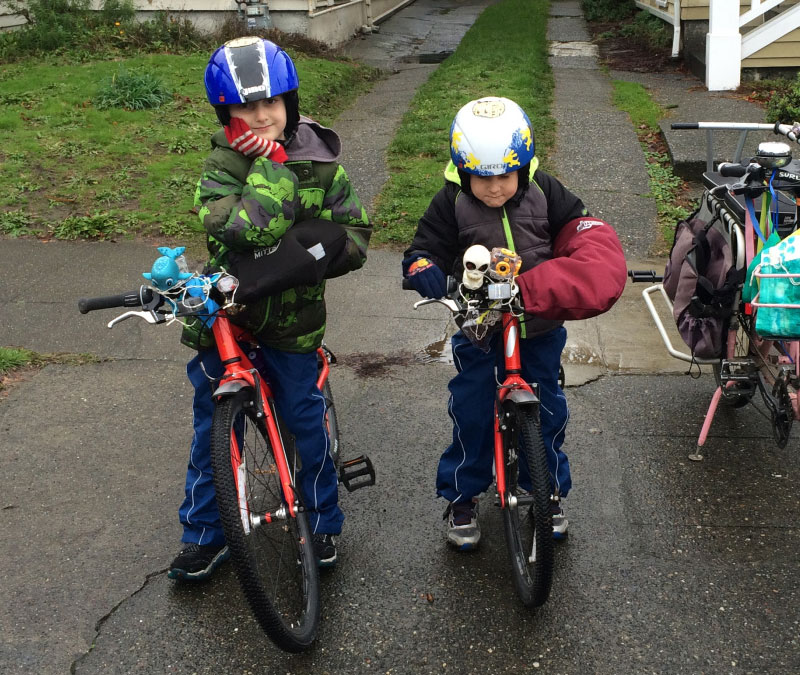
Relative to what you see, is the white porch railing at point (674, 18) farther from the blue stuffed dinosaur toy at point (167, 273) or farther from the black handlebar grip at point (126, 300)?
the black handlebar grip at point (126, 300)

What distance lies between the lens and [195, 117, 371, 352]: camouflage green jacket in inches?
107

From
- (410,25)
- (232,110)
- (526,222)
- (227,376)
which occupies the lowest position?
(410,25)

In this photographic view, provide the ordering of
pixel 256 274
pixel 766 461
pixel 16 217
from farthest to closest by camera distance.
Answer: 1. pixel 16 217
2. pixel 766 461
3. pixel 256 274

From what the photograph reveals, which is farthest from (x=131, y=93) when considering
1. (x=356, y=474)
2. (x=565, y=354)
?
(x=356, y=474)

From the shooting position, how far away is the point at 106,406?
4535 millimetres

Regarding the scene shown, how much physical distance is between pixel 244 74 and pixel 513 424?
4.82 ft

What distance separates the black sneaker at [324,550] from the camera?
128 inches

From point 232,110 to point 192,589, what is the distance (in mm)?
1721

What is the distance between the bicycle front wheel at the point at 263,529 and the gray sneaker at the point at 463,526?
1.95ft

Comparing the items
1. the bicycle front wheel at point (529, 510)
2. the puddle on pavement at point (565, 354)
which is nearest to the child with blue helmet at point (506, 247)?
the bicycle front wheel at point (529, 510)

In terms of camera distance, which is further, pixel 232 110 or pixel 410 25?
pixel 410 25

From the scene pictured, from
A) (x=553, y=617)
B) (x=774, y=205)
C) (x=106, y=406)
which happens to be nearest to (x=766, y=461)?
(x=774, y=205)

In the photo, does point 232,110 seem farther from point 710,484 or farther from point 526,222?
point 710,484

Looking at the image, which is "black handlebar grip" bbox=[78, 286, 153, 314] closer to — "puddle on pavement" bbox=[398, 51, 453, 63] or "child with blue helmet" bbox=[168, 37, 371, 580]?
"child with blue helmet" bbox=[168, 37, 371, 580]
